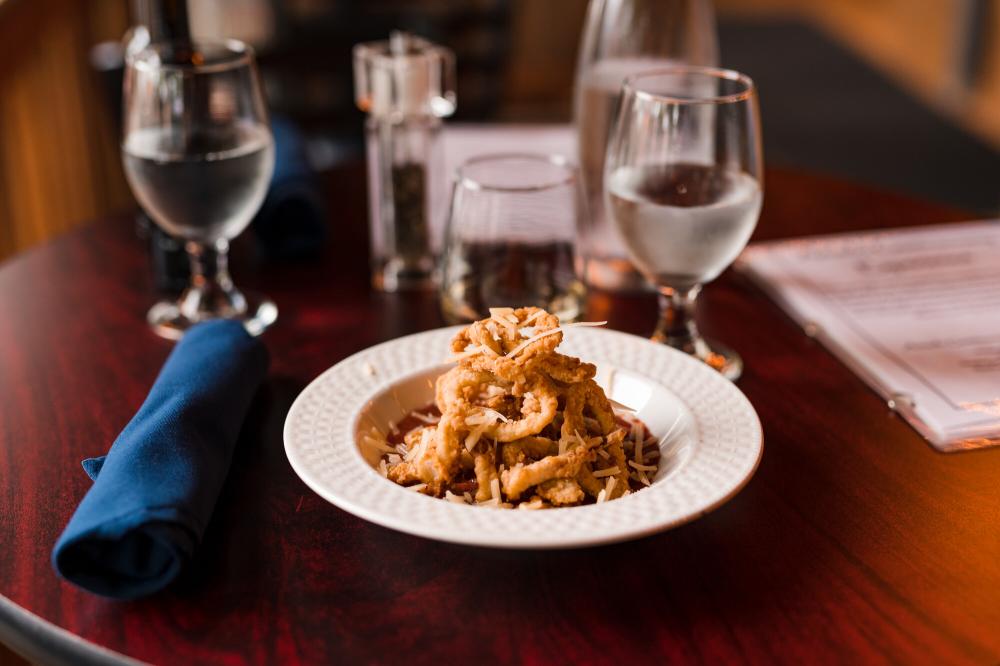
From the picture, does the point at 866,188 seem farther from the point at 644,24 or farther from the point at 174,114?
the point at 174,114

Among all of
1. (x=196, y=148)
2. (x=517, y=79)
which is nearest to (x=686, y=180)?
(x=196, y=148)

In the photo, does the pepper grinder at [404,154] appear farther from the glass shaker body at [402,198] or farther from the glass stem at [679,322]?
the glass stem at [679,322]

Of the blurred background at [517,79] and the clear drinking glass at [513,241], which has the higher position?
the clear drinking glass at [513,241]

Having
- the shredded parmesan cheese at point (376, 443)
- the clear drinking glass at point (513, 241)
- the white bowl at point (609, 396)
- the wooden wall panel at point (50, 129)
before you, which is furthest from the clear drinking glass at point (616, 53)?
the wooden wall panel at point (50, 129)

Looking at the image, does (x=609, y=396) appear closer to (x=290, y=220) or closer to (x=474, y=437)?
(x=474, y=437)

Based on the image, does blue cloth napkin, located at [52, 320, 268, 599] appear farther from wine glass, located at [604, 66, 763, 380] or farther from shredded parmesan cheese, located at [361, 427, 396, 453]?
wine glass, located at [604, 66, 763, 380]

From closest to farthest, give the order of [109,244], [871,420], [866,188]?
1. [871,420]
2. [109,244]
3. [866,188]

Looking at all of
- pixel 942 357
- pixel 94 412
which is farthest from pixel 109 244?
pixel 942 357
